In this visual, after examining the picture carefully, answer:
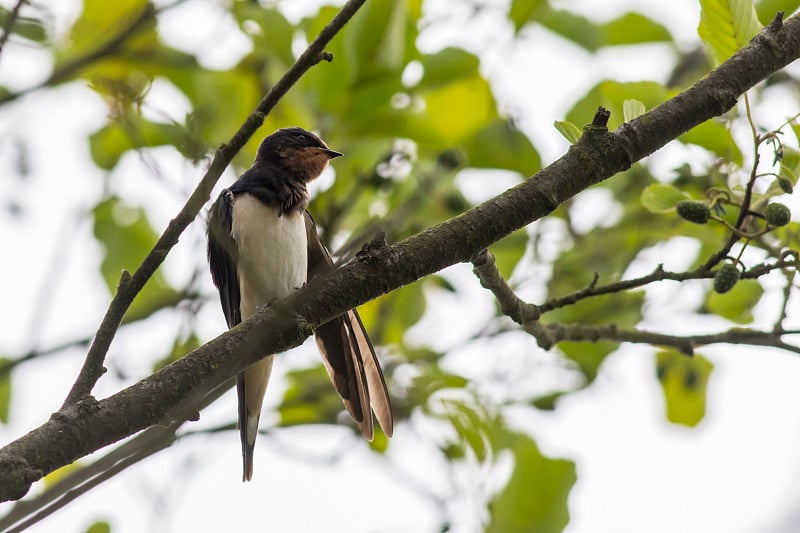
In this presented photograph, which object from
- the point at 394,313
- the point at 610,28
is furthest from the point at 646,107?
the point at 394,313

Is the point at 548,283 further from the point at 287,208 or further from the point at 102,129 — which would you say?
the point at 102,129

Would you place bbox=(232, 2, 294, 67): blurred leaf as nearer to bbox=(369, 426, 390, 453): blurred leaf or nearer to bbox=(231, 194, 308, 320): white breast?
bbox=(231, 194, 308, 320): white breast

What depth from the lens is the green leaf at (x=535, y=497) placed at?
12.6 ft

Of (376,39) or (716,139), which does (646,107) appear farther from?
(376,39)

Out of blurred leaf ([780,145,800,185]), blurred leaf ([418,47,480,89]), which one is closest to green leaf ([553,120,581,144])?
blurred leaf ([780,145,800,185])

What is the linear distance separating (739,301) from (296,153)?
2.68 meters

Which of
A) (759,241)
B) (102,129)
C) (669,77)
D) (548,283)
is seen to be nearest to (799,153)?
(759,241)

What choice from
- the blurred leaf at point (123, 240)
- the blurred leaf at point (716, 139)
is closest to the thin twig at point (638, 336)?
the blurred leaf at point (716, 139)

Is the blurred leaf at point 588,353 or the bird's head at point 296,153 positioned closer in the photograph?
the blurred leaf at point 588,353

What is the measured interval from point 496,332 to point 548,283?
41 cm

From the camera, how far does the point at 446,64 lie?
4.73 meters

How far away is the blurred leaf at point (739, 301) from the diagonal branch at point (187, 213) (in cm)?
204

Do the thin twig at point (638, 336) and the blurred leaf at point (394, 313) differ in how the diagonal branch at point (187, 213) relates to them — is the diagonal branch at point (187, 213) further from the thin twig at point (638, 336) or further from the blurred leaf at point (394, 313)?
the blurred leaf at point (394, 313)

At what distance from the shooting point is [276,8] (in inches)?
192
